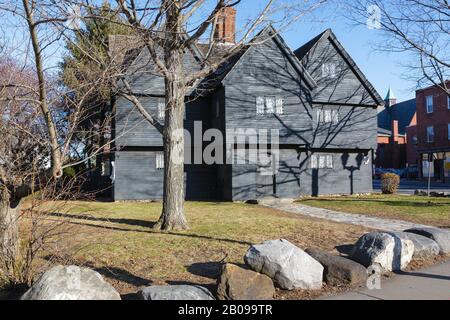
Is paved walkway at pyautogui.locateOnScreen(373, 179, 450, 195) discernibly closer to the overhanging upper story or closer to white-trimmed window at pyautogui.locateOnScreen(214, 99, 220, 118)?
the overhanging upper story

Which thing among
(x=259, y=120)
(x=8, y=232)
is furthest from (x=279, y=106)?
(x=8, y=232)

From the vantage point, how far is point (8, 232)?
614cm

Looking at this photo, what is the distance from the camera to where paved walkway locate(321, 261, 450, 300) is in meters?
5.82

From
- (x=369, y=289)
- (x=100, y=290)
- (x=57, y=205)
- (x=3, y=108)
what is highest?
(x=3, y=108)

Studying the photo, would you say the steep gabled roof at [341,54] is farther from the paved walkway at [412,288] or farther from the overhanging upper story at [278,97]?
the paved walkway at [412,288]

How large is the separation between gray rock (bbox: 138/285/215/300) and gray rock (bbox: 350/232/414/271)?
340 centimetres

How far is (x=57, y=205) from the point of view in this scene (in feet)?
19.4

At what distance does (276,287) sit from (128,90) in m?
7.73

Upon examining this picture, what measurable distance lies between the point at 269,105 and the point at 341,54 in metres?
7.15

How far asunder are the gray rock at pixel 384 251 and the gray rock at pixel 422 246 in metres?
0.41

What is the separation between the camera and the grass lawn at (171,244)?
7006 mm

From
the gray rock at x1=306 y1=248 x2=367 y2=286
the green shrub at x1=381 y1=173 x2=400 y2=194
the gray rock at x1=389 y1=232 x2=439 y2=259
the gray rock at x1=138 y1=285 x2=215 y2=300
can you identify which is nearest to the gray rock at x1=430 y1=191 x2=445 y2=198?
the green shrub at x1=381 y1=173 x2=400 y2=194
